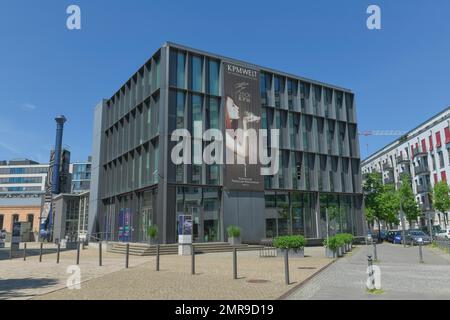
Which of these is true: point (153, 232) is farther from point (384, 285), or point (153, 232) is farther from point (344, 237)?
point (384, 285)

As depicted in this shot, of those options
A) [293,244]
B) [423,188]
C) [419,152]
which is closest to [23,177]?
[419,152]

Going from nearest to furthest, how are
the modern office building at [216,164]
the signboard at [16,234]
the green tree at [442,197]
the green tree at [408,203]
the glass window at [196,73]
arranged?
the signboard at [16,234]
the modern office building at [216,164]
the glass window at [196,73]
the green tree at [442,197]
the green tree at [408,203]

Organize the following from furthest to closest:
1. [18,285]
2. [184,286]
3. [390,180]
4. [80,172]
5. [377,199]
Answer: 1. [80,172]
2. [390,180]
3. [377,199]
4. [18,285]
5. [184,286]

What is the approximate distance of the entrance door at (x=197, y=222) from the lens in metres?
30.0

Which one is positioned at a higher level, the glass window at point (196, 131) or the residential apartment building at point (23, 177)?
the residential apartment building at point (23, 177)

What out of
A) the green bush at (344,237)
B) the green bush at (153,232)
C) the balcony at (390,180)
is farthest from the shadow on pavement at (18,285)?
the balcony at (390,180)

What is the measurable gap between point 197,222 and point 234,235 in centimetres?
314

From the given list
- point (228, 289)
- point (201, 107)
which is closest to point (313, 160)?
point (201, 107)

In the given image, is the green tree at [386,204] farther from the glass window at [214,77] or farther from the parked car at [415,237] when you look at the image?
the glass window at [214,77]

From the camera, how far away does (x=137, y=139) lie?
115 ft

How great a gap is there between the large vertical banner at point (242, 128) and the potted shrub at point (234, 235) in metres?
3.50

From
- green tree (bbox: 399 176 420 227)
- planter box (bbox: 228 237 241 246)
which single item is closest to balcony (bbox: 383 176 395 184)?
green tree (bbox: 399 176 420 227)

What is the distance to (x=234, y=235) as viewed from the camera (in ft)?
97.5

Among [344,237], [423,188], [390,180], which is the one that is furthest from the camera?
[390,180]
